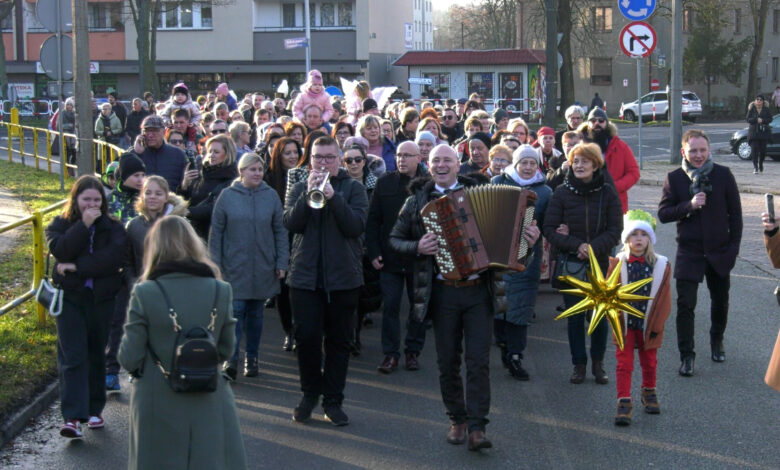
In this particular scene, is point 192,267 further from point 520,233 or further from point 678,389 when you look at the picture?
point 678,389

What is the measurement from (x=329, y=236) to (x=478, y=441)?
5.76ft

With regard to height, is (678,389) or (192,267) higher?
(192,267)

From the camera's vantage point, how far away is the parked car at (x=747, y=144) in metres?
29.5

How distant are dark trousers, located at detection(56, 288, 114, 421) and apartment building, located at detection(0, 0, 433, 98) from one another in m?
54.8

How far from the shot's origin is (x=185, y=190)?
9.71 meters

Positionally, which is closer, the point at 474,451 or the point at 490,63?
the point at 474,451

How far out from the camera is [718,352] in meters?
8.72

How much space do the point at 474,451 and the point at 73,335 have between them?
266 centimetres

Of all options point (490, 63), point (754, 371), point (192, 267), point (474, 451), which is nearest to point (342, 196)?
point (474, 451)

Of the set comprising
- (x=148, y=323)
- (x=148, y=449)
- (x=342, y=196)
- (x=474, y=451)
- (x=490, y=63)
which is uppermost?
(x=490, y=63)

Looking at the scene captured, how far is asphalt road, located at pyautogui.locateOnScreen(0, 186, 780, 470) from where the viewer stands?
638 centimetres

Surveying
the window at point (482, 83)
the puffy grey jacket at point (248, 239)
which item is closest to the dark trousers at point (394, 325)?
the puffy grey jacket at point (248, 239)

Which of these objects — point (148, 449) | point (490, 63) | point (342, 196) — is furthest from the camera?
point (490, 63)

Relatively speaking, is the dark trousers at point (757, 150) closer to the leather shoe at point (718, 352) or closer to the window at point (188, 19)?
the leather shoe at point (718, 352)
